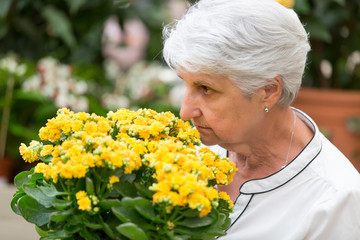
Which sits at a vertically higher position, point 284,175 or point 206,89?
point 206,89

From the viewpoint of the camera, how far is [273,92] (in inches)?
62.1

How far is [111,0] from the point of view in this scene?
3.75m

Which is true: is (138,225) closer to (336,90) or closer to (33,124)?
(33,124)

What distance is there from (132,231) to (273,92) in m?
0.65

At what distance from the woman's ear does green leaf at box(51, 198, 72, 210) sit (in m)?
0.65

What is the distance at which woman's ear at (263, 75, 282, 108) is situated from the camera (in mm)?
1551

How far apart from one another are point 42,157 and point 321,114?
249cm

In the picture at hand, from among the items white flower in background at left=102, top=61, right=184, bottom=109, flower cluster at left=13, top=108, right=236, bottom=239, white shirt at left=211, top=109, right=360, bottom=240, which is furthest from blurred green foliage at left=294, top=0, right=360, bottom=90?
flower cluster at left=13, top=108, right=236, bottom=239

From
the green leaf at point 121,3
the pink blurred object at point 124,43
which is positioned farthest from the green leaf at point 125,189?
the pink blurred object at point 124,43

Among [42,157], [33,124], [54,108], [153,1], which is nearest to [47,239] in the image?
[42,157]

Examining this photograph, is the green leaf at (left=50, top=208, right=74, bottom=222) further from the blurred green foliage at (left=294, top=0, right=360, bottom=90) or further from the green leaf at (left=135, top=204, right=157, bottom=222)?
the blurred green foliage at (left=294, top=0, right=360, bottom=90)

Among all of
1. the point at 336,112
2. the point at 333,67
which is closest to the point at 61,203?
the point at 336,112

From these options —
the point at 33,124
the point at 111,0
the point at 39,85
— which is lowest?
the point at 33,124

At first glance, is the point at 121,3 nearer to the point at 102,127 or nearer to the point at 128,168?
the point at 102,127
